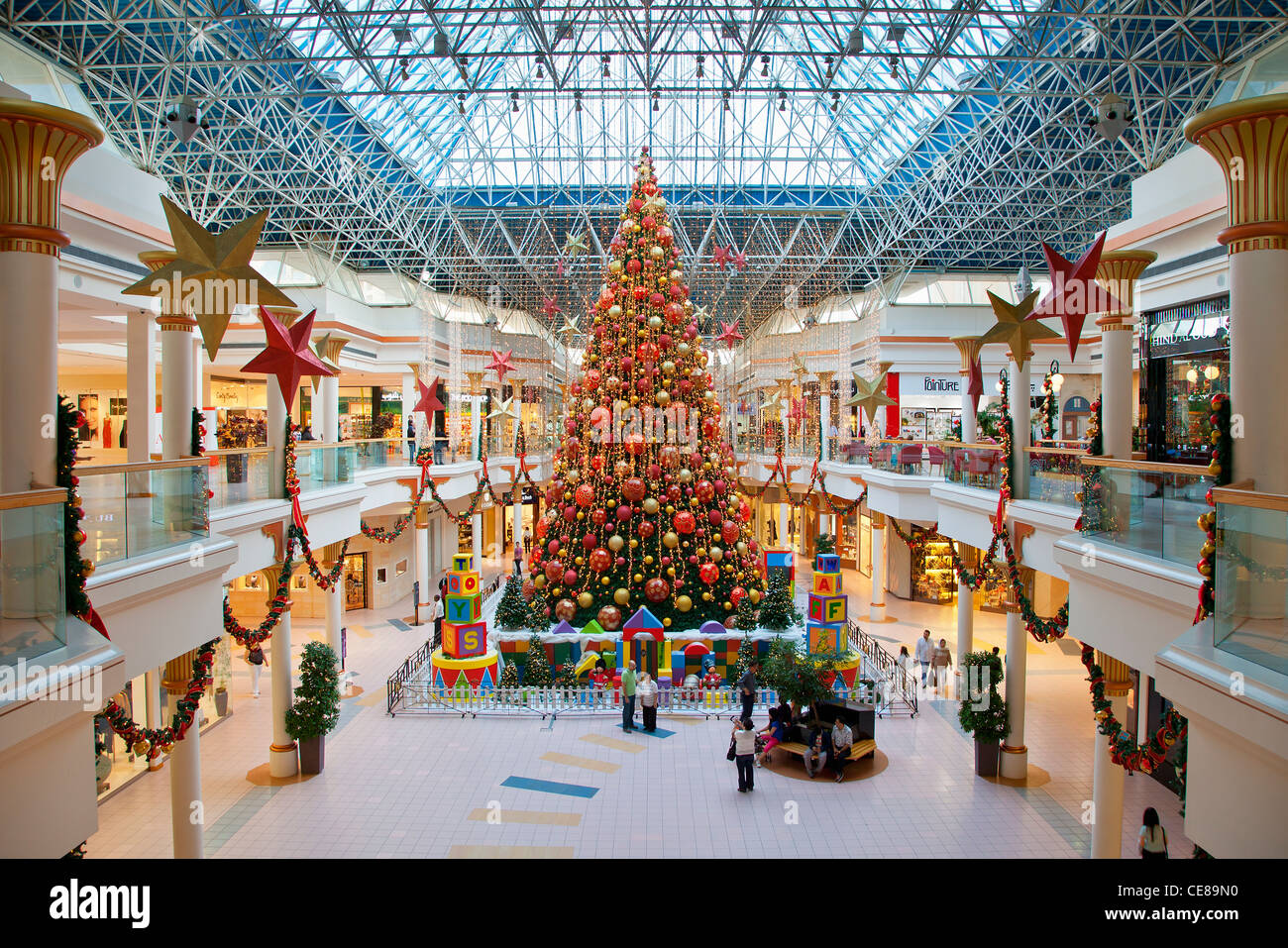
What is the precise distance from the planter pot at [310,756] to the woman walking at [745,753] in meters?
5.88

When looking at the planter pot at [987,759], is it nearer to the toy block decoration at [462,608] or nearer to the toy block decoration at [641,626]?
the toy block decoration at [641,626]

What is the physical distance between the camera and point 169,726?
662 centimetres

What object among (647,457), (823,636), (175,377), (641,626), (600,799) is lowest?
(600,799)

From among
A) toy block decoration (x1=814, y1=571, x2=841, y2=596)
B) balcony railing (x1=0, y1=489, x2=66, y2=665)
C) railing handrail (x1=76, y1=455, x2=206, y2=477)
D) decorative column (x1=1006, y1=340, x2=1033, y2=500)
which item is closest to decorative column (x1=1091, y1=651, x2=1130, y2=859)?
decorative column (x1=1006, y1=340, x2=1033, y2=500)

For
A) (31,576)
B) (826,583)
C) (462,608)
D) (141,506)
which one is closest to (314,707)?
(462,608)

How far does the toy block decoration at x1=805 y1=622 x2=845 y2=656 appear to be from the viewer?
1399 centimetres

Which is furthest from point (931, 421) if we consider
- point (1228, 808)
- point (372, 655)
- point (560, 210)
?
point (1228, 808)

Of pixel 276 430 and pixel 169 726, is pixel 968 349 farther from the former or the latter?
pixel 169 726

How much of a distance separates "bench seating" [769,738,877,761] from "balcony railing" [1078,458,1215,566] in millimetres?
5703

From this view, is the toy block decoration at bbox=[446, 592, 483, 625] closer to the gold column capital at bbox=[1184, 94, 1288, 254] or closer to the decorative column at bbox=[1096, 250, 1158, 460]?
the decorative column at bbox=[1096, 250, 1158, 460]

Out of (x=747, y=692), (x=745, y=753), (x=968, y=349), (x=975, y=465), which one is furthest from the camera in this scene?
(x=968, y=349)

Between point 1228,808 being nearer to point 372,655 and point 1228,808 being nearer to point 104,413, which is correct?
point 372,655

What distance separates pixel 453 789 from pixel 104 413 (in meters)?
21.3

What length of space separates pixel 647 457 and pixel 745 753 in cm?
633
